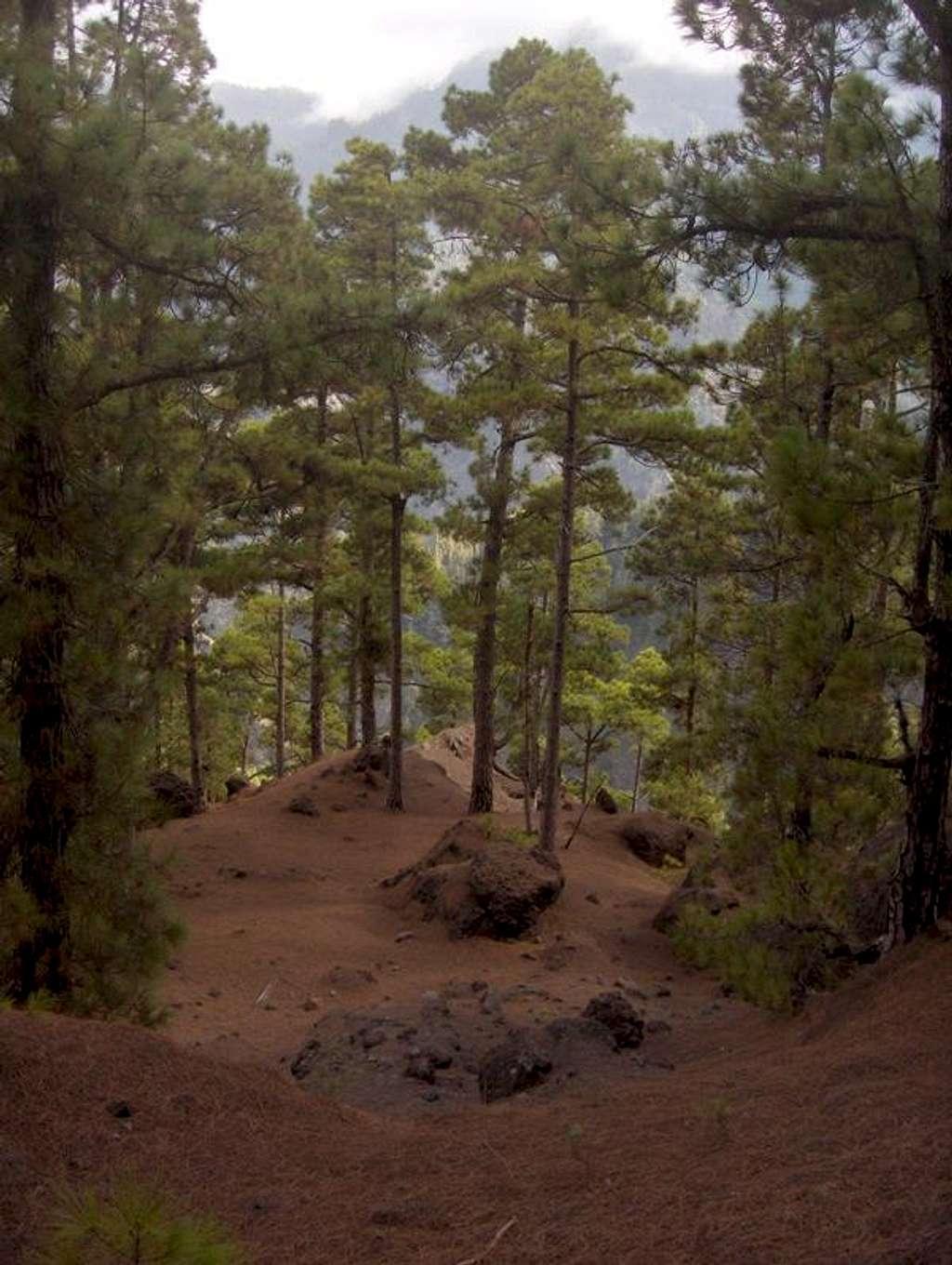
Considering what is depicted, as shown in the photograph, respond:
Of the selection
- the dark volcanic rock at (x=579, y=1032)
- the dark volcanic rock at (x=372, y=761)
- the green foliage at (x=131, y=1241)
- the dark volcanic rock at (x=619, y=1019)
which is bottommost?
the dark volcanic rock at (x=619, y=1019)

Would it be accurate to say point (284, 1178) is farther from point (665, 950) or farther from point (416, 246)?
point (416, 246)

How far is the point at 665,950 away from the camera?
13.1 metres

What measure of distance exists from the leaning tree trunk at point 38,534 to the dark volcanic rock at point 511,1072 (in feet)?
9.26

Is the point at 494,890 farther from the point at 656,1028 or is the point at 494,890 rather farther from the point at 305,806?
the point at 305,806

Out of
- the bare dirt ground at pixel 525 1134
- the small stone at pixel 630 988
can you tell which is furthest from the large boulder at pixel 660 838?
the bare dirt ground at pixel 525 1134

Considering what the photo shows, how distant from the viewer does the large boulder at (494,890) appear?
13.2 meters

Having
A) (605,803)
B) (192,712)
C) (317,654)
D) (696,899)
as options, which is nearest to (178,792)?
(192,712)

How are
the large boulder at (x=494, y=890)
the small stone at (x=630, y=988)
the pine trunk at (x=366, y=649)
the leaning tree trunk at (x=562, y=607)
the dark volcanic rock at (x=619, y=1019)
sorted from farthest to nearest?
the pine trunk at (x=366, y=649) < the leaning tree trunk at (x=562, y=607) < the large boulder at (x=494, y=890) < the small stone at (x=630, y=988) < the dark volcanic rock at (x=619, y=1019)

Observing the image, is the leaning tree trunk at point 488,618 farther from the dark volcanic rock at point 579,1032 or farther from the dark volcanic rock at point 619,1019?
the dark volcanic rock at point 579,1032

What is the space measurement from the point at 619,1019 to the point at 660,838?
11.9 m

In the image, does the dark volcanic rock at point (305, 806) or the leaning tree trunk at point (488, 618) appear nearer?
the leaning tree trunk at point (488, 618)

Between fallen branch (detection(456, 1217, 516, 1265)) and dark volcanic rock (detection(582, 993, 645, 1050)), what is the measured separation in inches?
181

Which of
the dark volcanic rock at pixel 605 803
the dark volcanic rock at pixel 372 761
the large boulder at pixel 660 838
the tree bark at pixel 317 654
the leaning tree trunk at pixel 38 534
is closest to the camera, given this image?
the leaning tree trunk at pixel 38 534

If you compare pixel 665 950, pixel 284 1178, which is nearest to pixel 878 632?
pixel 284 1178
